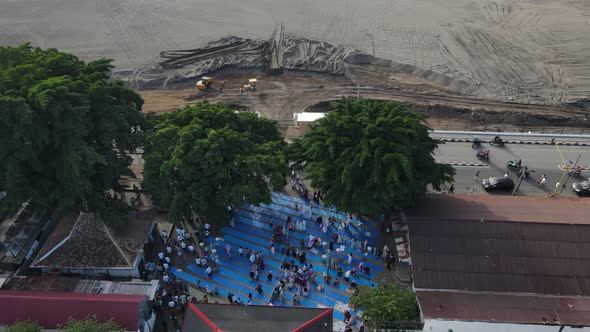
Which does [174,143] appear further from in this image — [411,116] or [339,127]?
[411,116]

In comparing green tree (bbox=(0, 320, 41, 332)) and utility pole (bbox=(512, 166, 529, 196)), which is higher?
utility pole (bbox=(512, 166, 529, 196))

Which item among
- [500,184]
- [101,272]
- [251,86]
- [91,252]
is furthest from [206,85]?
[500,184]

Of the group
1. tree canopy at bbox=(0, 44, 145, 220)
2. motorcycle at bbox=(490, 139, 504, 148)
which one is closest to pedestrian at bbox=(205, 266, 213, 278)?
tree canopy at bbox=(0, 44, 145, 220)

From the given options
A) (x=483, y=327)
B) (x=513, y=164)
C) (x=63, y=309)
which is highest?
(x=513, y=164)

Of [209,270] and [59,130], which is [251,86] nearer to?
[59,130]

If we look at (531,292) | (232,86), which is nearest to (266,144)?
(531,292)

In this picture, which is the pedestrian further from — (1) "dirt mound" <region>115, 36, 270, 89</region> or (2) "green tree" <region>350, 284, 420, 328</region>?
(1) "dirt mound" <region>115, 36, 270, 89</region>
